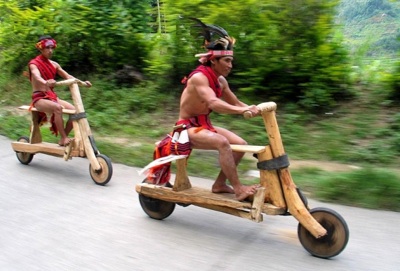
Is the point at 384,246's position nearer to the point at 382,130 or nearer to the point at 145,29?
the point at 382,130

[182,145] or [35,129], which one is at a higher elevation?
[182,145]

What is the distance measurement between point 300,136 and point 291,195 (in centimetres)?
306

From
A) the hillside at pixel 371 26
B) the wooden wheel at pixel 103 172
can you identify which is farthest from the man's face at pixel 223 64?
the hillside at pixel 371 26

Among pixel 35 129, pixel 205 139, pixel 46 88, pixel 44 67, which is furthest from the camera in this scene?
pixel 35 129

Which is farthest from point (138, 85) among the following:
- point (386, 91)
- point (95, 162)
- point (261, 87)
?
point (386, 91)

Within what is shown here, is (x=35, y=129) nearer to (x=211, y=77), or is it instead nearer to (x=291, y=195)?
(x=211, y=77)

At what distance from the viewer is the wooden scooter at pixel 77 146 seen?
6.23 m

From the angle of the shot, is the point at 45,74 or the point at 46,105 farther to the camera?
the point at 45,74

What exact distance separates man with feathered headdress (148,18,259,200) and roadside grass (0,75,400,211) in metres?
1.43

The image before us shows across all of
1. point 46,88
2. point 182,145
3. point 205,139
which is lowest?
point 46,88

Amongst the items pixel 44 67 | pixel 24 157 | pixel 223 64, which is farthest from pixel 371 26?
pixel 24 157

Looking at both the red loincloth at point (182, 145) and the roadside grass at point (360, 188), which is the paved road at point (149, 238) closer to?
the roadside grass at point (360, 188)

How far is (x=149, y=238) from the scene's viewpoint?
4.60 meters

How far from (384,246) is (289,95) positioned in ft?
13.1
